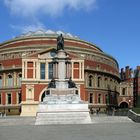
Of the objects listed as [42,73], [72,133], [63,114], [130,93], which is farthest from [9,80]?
[72,133]

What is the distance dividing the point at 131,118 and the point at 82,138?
2741cm

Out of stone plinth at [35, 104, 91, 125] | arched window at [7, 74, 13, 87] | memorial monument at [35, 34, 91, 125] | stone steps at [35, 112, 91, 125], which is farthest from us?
arched window at [7, 74, 13, 87]

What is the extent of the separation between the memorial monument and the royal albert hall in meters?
27.3

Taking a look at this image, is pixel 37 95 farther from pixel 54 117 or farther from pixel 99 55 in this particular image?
A: pixel 54 117

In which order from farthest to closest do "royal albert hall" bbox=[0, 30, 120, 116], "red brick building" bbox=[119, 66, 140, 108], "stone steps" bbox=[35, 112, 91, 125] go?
"red brick building" bbox=[119, 66, 140, 108], "royal albert hall" bbox=[0, 30, 120, 116], "stone steps" bbox=[35, 112, 91, 125]

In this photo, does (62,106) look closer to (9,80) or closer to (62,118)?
(62,118)

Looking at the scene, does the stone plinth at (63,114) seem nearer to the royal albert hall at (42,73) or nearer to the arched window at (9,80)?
the royal albert hall at (42,73)

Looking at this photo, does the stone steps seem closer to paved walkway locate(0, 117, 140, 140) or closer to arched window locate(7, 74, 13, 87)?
paved walkway locate(0, 117, 140, 140)

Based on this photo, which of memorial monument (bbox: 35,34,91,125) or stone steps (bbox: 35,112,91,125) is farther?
memorial monument (bbox: 35,34,91,125)

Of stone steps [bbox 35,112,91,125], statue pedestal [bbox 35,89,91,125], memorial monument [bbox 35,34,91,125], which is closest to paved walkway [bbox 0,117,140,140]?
stone steps [bbox 35,112,91,125]

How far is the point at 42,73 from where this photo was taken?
86688mm

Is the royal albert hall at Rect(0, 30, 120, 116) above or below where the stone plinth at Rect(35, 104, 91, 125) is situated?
above

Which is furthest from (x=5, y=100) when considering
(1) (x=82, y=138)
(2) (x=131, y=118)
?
(1) (x=82, y=138)

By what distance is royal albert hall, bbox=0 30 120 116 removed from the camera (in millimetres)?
85750
